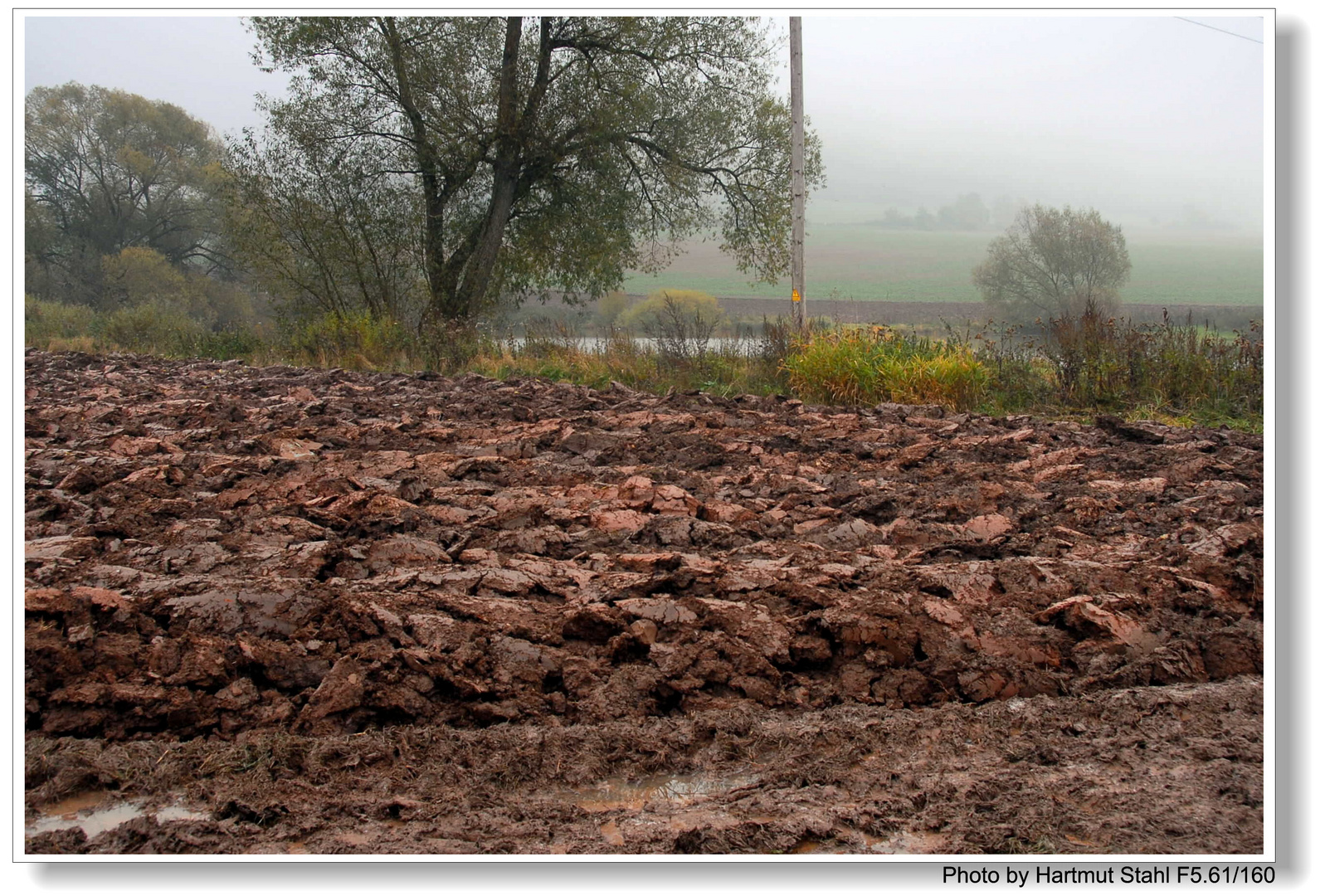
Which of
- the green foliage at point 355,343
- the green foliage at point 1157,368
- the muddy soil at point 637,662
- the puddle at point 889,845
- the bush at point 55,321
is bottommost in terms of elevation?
the puddle at point 889,845

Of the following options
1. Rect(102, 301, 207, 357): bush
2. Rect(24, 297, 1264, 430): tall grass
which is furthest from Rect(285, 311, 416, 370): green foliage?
Rect(102, 301, 207, 357): bush

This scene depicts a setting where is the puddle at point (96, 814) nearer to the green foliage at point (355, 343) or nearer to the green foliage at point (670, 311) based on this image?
the green foliage at point (670, 311)

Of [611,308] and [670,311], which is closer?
[670,311]

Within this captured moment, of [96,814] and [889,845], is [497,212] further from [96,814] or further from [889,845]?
[889,845]

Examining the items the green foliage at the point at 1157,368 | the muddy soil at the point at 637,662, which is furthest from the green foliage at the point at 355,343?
the green foliage at the point at 1157,368

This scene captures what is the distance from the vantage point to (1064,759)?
223 centimetres

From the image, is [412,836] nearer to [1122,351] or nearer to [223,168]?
[1122,351]

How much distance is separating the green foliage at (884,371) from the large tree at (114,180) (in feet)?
38.5

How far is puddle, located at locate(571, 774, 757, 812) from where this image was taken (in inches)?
83.7

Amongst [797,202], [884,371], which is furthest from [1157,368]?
[797,202]

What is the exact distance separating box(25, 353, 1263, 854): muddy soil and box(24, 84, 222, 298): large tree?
12779 mm

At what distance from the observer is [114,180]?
57.1 ft

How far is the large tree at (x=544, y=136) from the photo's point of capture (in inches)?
500

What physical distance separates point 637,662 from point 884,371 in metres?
5.86
